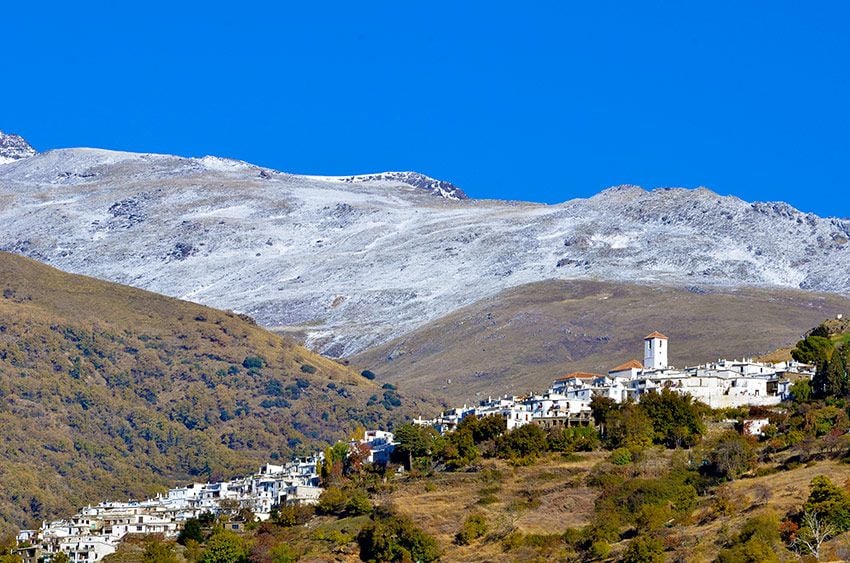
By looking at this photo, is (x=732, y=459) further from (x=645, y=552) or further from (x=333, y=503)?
(x=333, y=503)

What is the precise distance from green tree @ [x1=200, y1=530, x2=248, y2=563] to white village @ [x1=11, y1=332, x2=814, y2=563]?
5.53 m

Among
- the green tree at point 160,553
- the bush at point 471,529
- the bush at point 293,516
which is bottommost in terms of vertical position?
the green tree at point 160,553

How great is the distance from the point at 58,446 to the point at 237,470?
2043 cm

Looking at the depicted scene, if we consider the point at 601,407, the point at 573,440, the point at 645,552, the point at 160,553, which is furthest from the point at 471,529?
the point at 160,553

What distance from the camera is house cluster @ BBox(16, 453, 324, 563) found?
112750 mm

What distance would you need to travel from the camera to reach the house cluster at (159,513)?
370ft

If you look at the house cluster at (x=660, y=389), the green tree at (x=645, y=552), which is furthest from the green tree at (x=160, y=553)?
the green tree at (x=645, y=552)

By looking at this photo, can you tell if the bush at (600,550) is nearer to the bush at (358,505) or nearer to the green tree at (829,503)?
the green tree at (829,503)

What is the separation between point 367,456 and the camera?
385 ft

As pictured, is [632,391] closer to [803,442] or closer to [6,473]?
[803,442]

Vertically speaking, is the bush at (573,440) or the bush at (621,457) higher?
the bush at (573,440)

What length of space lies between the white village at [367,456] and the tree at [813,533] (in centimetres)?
1852

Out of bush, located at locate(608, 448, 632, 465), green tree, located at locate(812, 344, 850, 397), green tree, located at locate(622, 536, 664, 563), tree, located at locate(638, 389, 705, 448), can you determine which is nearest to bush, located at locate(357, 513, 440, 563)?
green tree, located at locate(622, 536, 664, 563)

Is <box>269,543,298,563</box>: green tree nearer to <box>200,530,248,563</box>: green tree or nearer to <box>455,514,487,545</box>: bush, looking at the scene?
<box>200,530,248,563</box>: green tree
